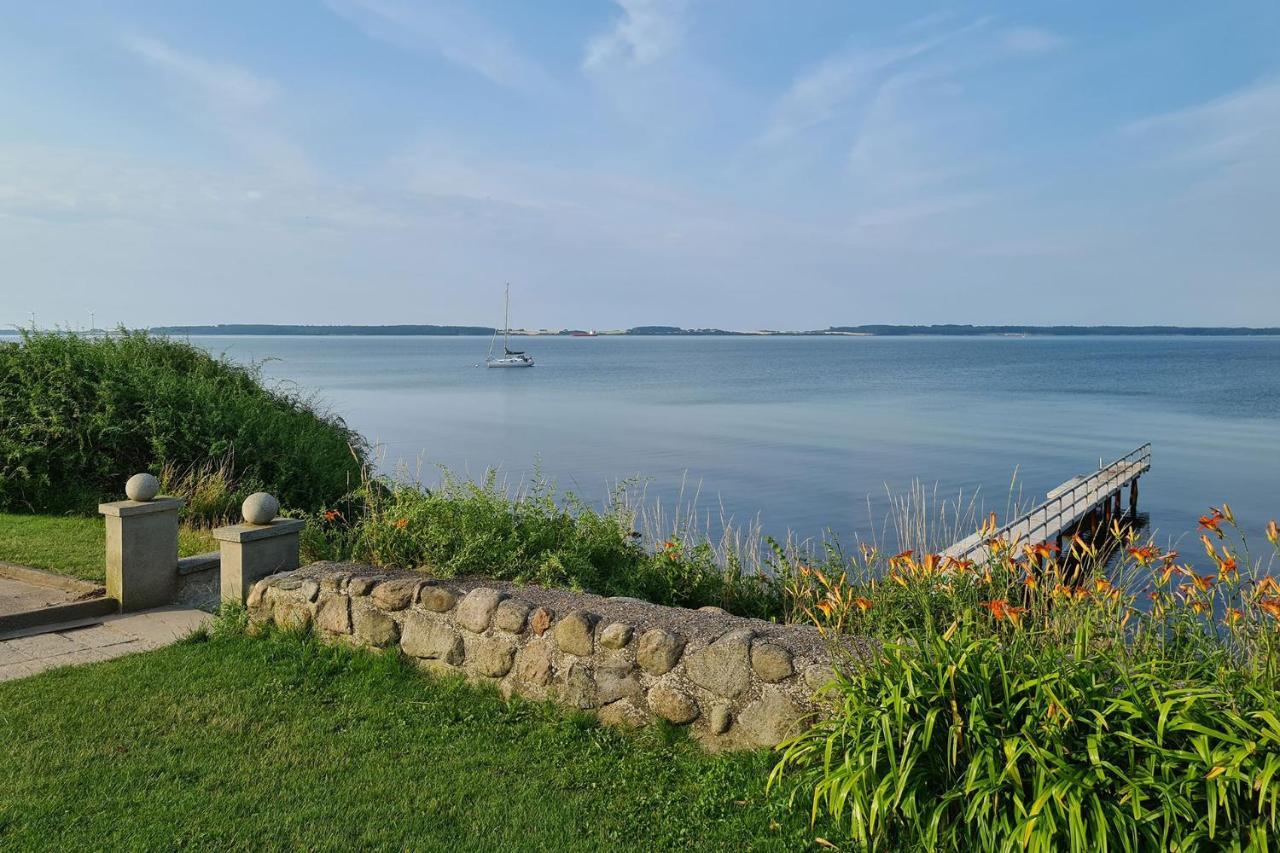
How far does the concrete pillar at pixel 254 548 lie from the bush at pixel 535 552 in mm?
384

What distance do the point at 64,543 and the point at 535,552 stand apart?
5.57 m

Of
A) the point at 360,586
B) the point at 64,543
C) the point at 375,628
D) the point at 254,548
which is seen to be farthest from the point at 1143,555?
the point at 64,543

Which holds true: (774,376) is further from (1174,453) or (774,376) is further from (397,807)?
(397,807)

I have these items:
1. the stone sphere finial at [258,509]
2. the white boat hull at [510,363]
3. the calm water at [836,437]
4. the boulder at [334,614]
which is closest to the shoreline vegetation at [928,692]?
the boulder at [334,614]

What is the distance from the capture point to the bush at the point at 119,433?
1115 cm

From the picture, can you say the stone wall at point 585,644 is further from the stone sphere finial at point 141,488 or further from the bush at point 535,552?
the stone sphere finial at point 141,488

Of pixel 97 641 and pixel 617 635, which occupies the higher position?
pixel 617 635

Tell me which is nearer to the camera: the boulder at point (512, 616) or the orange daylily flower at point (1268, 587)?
the orange daylily flower at point (1268, 587)

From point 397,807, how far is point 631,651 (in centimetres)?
139

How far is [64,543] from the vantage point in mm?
9195

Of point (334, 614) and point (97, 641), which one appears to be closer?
point (334, 614)

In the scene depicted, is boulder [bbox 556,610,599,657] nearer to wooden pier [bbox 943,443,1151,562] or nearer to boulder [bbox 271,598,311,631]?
boulder [bbox 271,598,311,631]

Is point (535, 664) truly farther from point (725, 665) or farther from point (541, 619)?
point (725, 665)

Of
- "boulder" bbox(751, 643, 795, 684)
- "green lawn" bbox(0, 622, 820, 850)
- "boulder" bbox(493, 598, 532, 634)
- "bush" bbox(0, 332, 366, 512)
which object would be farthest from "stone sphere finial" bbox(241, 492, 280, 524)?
"bush" bbox(0, 332, 366, 512)
